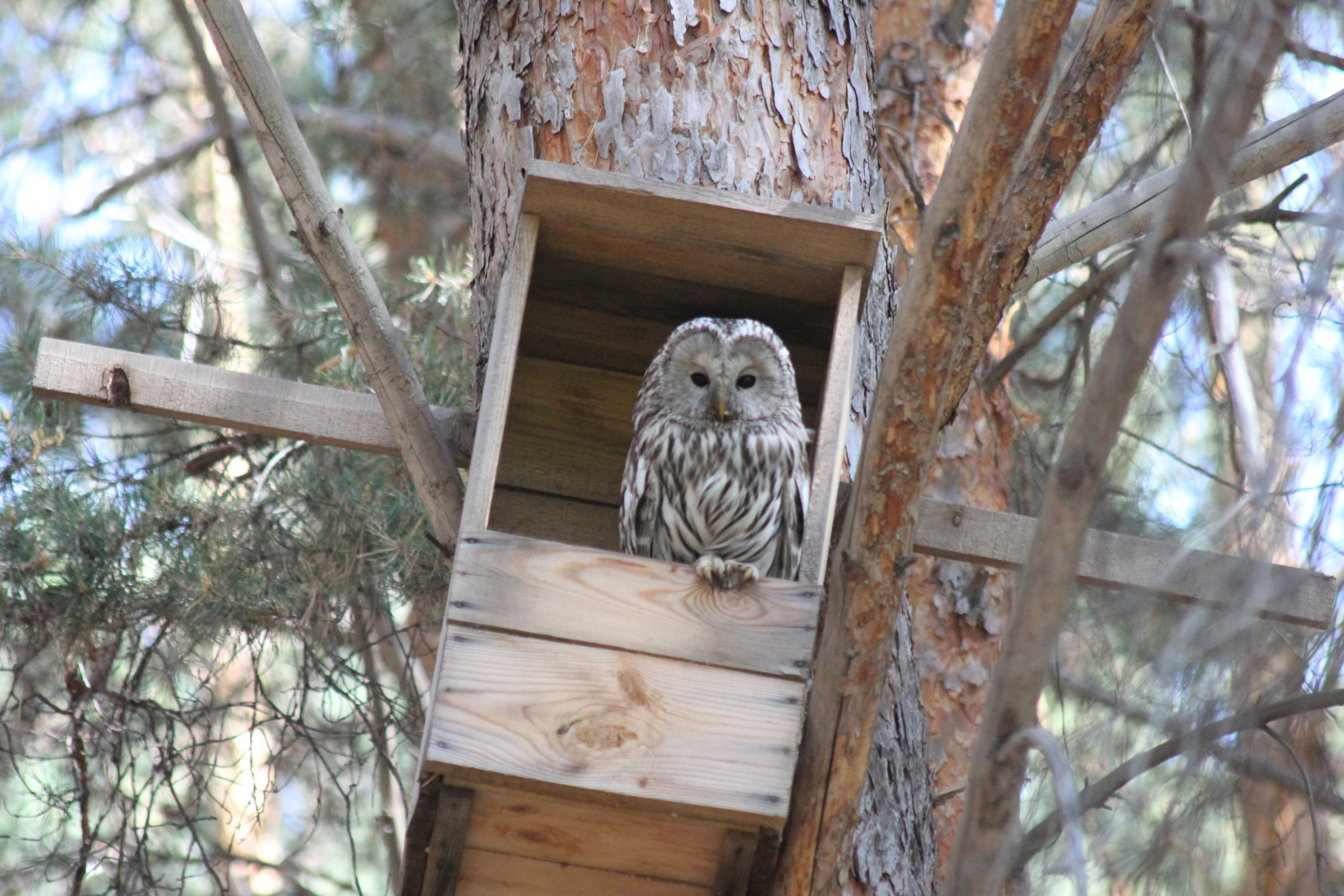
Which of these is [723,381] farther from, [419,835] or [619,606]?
[419,835]

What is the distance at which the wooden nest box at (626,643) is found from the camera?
213 centimetres

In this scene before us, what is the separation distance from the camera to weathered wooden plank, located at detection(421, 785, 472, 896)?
2.26 m

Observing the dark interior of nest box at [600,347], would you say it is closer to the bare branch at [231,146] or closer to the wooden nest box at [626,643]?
the wooden nest box at [626,643]

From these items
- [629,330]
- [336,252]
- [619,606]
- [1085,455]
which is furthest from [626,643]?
[629,330]

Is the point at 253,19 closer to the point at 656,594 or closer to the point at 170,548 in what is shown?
the point at 170,548

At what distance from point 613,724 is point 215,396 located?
119 cm

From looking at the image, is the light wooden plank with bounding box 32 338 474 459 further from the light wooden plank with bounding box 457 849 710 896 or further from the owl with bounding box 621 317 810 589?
the light wooden plank with bounding box 457 849 710 896

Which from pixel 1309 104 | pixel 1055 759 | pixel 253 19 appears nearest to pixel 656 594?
pixel 1055 759

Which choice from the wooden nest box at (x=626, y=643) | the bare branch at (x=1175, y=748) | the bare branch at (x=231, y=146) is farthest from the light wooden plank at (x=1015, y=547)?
the bare branch at (x=231, y=146)

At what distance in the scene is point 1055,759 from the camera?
152cm

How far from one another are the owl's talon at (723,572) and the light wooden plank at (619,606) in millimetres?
11

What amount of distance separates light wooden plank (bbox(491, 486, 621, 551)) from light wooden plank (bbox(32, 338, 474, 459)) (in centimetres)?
42

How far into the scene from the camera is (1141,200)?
123 inches

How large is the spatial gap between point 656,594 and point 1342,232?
1174 mm
